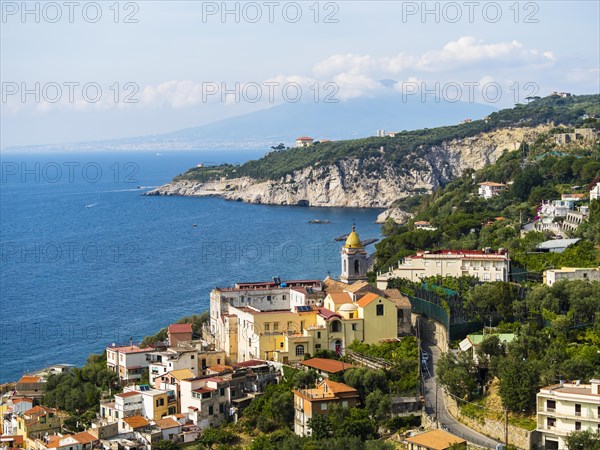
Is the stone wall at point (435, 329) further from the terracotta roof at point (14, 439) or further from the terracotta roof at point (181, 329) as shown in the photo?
the terracotta roof at point (14, 439)

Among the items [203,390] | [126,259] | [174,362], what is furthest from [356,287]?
[126,259]

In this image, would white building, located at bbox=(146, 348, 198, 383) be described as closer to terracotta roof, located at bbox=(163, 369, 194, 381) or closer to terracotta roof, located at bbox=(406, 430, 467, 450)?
terracotta roof, located at bbox=(163, 369, 194, 381)

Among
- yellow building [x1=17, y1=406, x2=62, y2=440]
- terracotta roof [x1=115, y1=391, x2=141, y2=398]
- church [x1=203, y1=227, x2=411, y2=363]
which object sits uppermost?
church [x1=203, y1=227, x2=411, y2=363]

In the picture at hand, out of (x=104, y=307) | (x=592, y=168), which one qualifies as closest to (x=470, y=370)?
(x=104, y=307)

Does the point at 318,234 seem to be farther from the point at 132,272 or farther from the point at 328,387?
the point at 328,387

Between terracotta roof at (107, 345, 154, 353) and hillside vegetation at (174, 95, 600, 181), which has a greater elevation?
hillside vegetation at (174, 95, 600, 181)

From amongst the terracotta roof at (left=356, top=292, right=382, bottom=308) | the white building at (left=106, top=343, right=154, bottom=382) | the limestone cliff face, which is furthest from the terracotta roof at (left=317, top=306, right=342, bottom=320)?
the limestone cliff face
